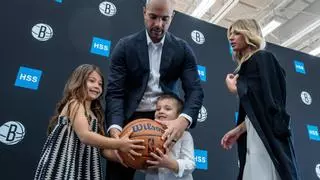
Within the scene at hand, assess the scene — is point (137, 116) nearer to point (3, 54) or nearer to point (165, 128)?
Answer: point (165, 128)

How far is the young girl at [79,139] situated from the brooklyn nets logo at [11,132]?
1.55 ft

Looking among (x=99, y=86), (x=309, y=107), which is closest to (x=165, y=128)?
(x=99, y=86)

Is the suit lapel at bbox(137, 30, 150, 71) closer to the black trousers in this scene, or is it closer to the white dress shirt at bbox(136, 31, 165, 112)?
the white dress shirt at bbox(136, 31, 165, 112)

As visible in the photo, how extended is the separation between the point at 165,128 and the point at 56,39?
137 centimetres

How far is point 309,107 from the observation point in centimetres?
299

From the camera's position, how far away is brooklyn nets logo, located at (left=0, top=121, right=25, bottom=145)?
5.82 feet

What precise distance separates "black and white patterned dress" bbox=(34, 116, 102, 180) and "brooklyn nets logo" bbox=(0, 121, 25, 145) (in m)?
0.63

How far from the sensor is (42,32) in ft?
6.91

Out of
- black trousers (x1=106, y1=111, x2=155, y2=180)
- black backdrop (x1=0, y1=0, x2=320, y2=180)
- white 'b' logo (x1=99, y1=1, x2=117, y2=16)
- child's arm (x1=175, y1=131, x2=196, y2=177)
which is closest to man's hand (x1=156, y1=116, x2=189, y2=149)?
child's arm (x1=175, y1=131, x2=196, y2=177)

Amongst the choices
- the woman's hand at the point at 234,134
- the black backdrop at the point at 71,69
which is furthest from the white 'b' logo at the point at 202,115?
the woman's hand at the point at 234,134

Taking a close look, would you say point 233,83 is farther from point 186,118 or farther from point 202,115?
point 202,115

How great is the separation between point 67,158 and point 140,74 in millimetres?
514

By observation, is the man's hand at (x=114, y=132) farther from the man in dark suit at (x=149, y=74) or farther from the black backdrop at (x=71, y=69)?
the black backdrop at (x=71, y=69)

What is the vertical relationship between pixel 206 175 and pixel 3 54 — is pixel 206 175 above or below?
below
